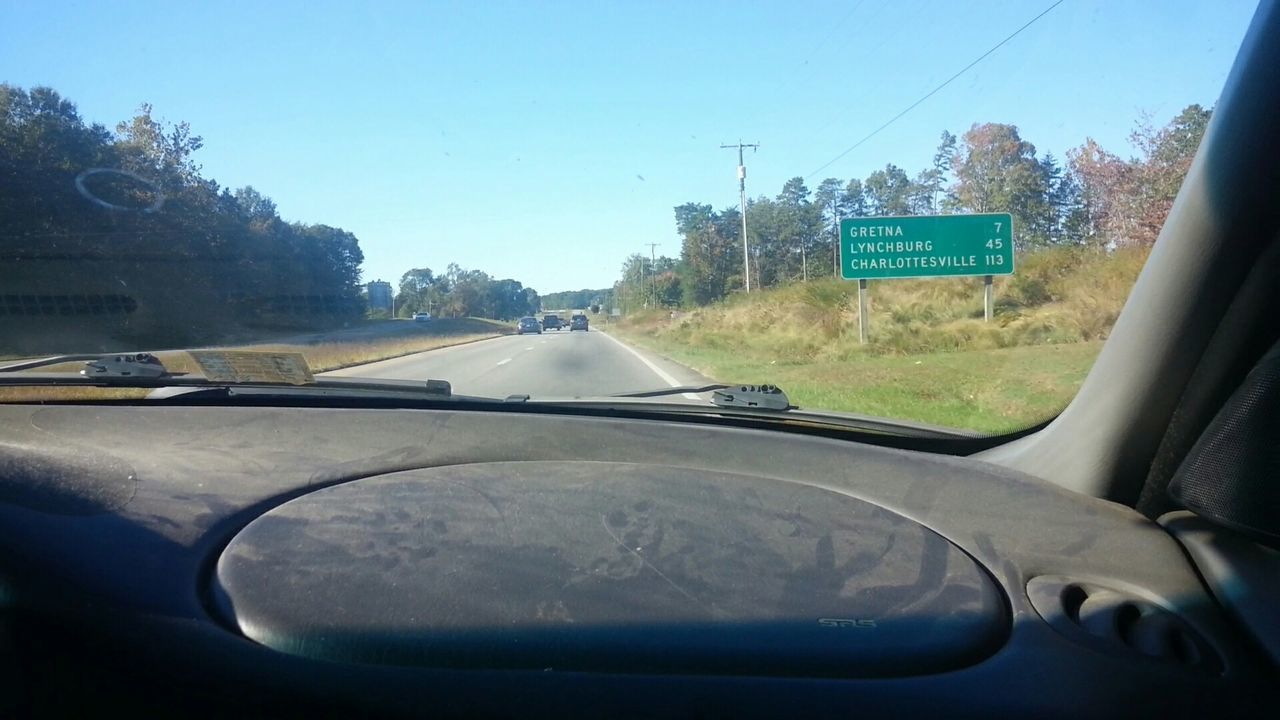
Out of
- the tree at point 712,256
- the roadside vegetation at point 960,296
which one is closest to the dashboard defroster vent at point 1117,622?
the roadside vegetation at point 960,296

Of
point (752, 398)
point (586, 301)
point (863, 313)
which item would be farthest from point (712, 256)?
point (586, 301)

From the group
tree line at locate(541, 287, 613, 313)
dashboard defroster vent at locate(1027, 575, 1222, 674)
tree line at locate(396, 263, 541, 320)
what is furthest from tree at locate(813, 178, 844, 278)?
tree line at locate(541, 287, 613, 313)

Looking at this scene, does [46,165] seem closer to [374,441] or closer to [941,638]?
[374,441]

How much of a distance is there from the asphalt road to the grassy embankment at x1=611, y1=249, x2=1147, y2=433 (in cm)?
85

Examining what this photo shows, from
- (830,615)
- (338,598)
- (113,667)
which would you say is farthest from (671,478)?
(113,667)

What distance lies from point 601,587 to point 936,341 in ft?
20.3

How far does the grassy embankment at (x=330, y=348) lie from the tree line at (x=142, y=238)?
496 mm

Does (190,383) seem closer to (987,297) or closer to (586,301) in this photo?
(987,297)

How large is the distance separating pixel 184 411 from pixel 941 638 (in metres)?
3.14

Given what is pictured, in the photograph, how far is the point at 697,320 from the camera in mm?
12281

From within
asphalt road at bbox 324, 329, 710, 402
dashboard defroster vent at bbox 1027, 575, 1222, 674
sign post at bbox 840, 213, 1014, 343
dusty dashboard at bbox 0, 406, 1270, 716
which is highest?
sign post at bbox 840, 213, 1014, 343

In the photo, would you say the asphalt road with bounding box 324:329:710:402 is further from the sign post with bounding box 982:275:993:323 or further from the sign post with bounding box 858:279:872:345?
the sign post with bounding box 982:275:993:323

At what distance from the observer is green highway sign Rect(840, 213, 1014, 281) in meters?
5.96

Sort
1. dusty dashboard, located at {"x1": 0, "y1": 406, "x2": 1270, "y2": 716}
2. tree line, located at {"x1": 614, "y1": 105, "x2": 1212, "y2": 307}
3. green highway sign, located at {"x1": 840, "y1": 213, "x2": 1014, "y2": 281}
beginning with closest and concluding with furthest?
dusty dashboard, located at {"x1": 0, "y1": 406, "x2": 1270, "y2": 716} → tree line, located at {"x1": 614, "y1": 105, "x2": 1212, "y2": 307} → green highway sign, located at {"x1": 840, "y1": 213, "x2": 1014, "y2": 281}
